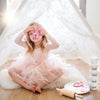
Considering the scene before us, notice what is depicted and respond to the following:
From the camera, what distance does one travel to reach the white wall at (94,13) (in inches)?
132

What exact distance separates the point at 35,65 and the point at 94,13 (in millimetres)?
1877

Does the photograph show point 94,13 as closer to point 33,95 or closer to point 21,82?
point 21,82

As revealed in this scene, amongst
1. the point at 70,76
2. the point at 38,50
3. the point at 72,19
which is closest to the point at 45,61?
the point at 38,50

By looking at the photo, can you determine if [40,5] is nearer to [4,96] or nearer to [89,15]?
[4,96]

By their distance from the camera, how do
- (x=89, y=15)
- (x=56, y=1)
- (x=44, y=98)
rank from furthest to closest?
(x=89, y=15), (x=56, y=1), (x=44, y=98)

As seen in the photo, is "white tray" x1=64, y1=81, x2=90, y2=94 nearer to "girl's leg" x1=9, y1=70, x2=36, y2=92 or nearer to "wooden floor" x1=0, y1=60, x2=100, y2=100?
"wooden floor" x1=0, y1=60, x2=100, y2=100

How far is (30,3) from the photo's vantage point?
179 cm

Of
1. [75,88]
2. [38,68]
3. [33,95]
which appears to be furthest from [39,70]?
[75,88]

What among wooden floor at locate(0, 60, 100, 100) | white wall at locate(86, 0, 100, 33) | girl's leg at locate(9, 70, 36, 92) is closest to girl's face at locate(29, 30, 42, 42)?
girl's leg at locate(9, 70, 36, 92)

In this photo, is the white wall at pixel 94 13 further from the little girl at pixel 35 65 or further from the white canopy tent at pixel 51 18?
the little girl at pixel 35 65

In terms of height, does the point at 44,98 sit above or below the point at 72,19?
below

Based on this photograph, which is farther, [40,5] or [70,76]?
[70,76]

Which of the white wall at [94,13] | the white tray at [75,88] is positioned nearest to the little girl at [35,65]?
the white tray at [75,88]

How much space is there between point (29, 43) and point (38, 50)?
0.40 ft
